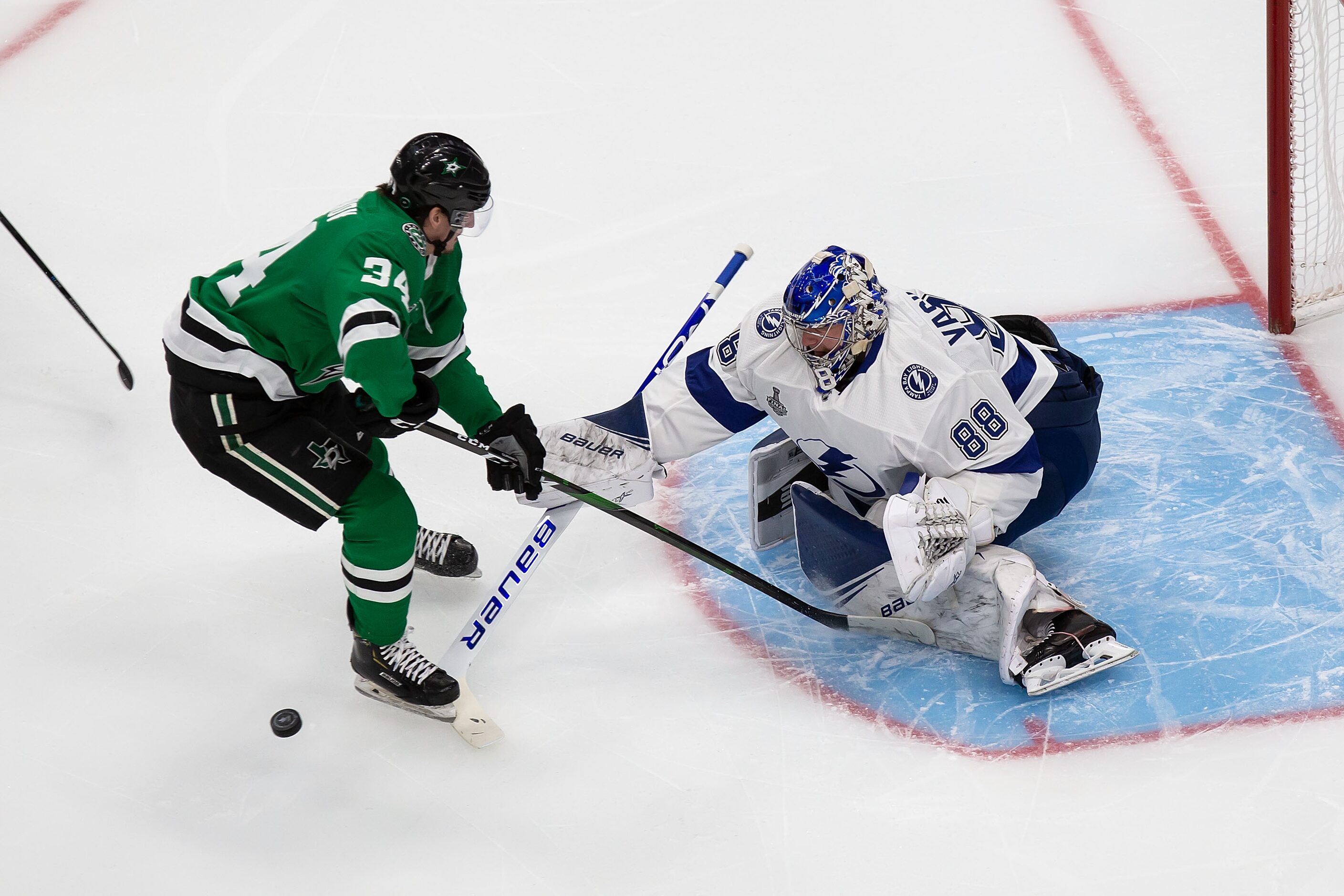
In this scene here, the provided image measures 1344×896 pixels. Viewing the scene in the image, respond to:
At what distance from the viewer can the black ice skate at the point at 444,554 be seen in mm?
3533

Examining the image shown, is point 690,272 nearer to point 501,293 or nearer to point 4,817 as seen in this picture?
point 501,293

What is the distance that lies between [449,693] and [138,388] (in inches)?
70.1

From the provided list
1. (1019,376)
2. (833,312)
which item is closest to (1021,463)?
(1019,376)

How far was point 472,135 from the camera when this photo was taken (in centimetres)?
526

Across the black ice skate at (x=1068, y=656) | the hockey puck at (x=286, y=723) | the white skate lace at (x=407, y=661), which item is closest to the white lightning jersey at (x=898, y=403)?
the black ice skate at (x=1068, y=656)

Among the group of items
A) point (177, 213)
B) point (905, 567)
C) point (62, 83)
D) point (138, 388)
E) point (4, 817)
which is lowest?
point (905, 567)

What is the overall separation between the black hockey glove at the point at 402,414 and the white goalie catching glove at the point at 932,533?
0.99 meters

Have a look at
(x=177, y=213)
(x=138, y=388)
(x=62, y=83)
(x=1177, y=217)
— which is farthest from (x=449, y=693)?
(x=62, y=83)

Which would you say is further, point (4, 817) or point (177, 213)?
point (177, 213)

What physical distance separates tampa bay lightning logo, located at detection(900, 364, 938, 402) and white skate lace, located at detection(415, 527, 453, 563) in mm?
1265

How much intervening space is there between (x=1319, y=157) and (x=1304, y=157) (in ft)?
0.55

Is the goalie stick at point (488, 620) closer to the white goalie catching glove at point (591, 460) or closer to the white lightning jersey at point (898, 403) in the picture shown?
the white goalie catching glove at point (591, 460)

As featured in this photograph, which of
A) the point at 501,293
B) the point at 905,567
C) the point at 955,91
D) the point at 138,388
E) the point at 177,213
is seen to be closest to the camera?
the point at 905,567

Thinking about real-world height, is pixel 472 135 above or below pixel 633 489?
above
